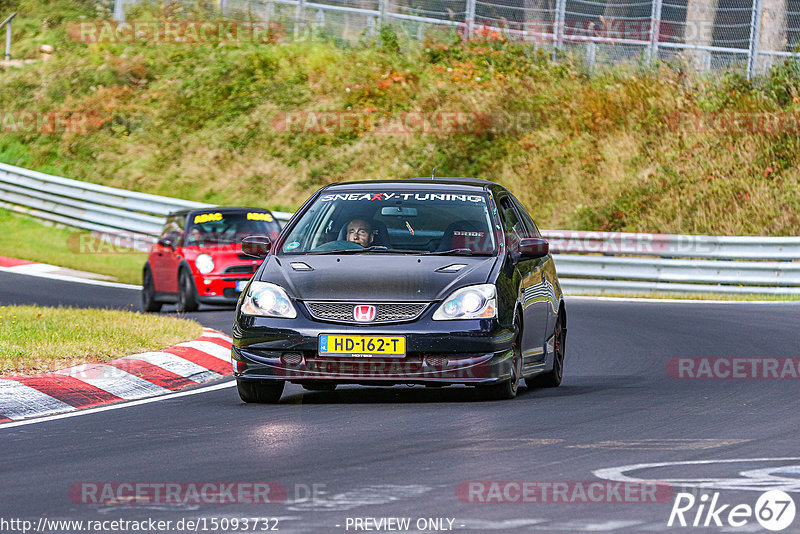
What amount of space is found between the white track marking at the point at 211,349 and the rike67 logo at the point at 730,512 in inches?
279

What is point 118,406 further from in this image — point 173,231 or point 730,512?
point 173,231

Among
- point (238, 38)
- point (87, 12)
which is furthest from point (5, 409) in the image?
point (87, 12)

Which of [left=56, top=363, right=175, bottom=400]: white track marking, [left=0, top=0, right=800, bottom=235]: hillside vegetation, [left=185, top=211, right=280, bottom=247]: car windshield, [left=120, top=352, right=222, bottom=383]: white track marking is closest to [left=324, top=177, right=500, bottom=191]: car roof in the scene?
[left=120, top=352, right=222, bottom=383]: white track marking

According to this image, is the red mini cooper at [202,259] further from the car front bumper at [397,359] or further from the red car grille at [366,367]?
the red car grille at [366,367]

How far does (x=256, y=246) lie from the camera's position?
411 inches

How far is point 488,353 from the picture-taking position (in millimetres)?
9531

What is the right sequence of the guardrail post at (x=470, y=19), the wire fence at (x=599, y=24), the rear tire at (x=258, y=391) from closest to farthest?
the rear tire at (x=258, y=391), the wire fence at (x=599, y=24), the guardrail post at (x=470, y=19)

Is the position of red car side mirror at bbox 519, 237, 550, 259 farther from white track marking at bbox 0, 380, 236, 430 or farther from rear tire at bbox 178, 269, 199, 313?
rear tire at bbox 178, 269, 199, 313

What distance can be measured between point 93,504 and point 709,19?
27.3 m

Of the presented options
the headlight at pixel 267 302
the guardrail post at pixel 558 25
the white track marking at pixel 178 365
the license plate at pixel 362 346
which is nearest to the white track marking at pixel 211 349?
the white track marking at pixel 178 365

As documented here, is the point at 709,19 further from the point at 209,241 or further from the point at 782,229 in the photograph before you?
the point at 209,241

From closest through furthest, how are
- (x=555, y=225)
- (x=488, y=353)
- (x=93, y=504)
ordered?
(x=93, y=504) < (x=488, y=353) < (x=555, y=225)

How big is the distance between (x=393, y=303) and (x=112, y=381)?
2.54m

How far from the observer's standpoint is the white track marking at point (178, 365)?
38.3 ft
